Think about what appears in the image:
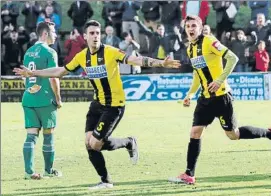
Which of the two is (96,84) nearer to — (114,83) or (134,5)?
(114,83)

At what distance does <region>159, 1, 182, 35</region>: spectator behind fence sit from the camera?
26.1 meters

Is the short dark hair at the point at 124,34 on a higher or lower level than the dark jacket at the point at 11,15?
lower

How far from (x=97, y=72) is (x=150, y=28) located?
679 inches

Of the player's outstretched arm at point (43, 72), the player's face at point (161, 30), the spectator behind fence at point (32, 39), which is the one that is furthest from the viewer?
the spectator behind fence at point (32, 39)

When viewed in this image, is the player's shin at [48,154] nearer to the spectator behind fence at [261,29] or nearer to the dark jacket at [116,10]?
the spectator behind fence at [261,29]

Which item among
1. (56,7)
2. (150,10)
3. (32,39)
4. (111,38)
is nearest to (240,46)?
(150,10)

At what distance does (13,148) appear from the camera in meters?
13.8

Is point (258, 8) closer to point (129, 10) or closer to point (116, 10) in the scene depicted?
point (129, 10)

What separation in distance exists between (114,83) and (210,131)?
6.87 metres

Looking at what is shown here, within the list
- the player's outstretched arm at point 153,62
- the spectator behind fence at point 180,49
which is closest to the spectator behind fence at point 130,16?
the spectator behind fence at point 180,49

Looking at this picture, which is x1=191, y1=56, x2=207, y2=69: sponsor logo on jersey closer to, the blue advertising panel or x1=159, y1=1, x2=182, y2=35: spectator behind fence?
the blue advertising panel

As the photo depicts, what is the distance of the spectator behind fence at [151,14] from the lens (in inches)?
1041

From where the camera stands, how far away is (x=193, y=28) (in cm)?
966

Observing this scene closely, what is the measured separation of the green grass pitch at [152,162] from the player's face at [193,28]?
1.71m
